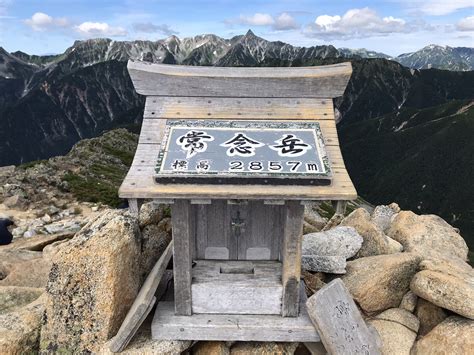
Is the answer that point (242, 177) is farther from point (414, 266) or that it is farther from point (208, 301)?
point (414, 266)

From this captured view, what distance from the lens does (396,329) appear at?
8.48m

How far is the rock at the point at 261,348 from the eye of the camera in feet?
25.8

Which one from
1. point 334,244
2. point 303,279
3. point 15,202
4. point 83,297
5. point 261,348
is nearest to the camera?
point 83,297

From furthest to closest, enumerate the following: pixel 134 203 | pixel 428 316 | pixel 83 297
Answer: pixel 428 316
pixel 83 297
pixel 134 203

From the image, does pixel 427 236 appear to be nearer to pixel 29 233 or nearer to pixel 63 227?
pixel 63 227

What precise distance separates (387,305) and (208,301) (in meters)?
4.18

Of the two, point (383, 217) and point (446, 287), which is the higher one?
point (446, 287)

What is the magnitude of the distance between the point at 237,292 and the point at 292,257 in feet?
4.57

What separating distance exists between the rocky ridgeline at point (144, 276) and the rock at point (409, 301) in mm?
22

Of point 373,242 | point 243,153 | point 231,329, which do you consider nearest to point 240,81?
point 243,153

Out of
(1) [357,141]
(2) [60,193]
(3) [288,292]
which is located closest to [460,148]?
(1) [357,141]

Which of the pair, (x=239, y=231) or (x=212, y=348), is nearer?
(x=212, y=348)

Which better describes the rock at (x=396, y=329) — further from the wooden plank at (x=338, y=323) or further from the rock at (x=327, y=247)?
the rock at (x=327, y=247)

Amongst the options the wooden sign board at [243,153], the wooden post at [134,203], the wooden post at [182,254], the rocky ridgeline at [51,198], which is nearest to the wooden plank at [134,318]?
the wooden post at [182,254]
